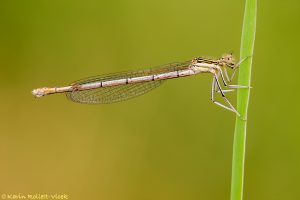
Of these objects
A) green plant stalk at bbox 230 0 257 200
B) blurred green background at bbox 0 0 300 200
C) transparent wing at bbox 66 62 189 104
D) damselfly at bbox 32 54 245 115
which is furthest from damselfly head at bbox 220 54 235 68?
green plant stalk at bbox 230 0 257 200

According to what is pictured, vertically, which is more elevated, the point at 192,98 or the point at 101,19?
the point at 101,19

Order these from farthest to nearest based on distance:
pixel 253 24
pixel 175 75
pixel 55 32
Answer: pixel 55 32
pixel 175 75
pixel 253 24

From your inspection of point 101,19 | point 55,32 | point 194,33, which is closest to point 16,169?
point 55,32

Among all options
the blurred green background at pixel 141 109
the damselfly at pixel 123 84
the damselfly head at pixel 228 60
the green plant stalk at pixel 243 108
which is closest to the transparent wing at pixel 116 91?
the damselfly at pixel 123 84

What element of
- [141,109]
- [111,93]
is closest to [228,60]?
A: [111,93]

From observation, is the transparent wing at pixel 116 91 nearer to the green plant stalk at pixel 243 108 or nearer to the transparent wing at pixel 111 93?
the transparent wing at pixel 111 93

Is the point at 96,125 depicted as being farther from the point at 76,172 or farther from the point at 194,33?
the point at 194,33

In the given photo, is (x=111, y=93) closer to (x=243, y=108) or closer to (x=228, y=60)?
(x=228, y=60)
